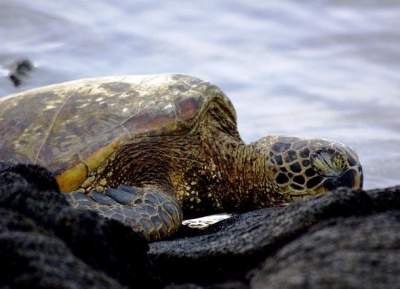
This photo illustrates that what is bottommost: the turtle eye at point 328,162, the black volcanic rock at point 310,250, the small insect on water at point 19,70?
the black volcanic rock at point 310,250

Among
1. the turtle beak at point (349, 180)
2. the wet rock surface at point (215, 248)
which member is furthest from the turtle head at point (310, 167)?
the wet rock surface at point (215, 248)

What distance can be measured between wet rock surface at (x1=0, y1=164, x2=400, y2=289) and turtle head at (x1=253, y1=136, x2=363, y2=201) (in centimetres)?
248

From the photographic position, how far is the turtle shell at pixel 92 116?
4695mm

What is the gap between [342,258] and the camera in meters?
1.94

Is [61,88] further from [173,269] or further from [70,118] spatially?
[173,269]

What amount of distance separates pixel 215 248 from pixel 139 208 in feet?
5.90

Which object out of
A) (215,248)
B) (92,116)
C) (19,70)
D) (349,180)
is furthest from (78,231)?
(19,70)

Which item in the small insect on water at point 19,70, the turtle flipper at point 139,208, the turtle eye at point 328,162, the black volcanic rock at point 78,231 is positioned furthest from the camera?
the small insect on water at point 19,70

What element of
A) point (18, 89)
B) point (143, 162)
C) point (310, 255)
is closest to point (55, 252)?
point (310, 255)

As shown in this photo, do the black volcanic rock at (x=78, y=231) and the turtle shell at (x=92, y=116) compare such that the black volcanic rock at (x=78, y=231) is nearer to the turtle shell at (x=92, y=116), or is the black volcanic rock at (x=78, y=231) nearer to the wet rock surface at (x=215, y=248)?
the wet rock surface at (x=215, y=248)

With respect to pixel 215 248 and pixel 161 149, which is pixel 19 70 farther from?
pixel 215 248

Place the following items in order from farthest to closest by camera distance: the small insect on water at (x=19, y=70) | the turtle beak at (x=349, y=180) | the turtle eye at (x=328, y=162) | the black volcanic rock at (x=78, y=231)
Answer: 1. the small insect on water at (x=19, y=70)
2. the turtle eye at (x=328, y=162)
3. the turtle beak at (x=349, y=180)
4. the black volcanic rock at (x=78, y=231)

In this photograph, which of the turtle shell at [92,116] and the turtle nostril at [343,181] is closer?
the turtle shell at [92,116]

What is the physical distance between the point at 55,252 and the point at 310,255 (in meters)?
0.59
